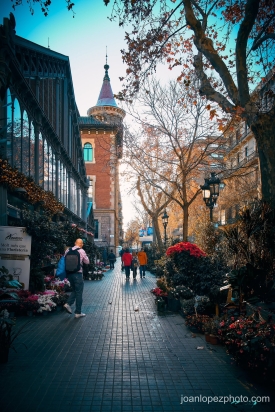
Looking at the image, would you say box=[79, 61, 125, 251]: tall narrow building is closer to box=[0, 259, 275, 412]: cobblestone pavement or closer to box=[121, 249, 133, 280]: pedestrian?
box=[121, 249, 133, 280]: pedestrian

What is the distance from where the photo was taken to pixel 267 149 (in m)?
7.38

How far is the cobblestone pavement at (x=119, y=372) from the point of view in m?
4.46

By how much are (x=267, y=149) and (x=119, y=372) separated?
16.0ft

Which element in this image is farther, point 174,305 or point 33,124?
point 33,124

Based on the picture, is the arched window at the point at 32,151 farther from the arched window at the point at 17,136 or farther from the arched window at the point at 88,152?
the arched window at the point at 88,152

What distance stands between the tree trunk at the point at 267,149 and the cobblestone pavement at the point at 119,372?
3162 millimetres

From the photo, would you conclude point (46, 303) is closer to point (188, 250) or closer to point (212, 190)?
point (188, 250)

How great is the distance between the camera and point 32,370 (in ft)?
18.1

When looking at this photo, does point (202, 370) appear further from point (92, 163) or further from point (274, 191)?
point (92, 163)

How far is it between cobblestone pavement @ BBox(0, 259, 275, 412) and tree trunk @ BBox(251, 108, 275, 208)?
3162 millimetres

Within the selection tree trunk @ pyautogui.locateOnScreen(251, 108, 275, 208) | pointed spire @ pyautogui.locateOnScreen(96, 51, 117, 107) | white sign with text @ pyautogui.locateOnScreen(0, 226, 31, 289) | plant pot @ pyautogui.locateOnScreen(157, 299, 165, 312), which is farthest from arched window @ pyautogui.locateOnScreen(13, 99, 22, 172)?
pointed spire @ pyautogui.locateOnScreen(96, 51, 117, 107)

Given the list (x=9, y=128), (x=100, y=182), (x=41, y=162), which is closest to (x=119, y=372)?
(x=9, y=128)

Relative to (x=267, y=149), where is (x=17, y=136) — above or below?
above

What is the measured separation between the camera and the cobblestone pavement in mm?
4465
